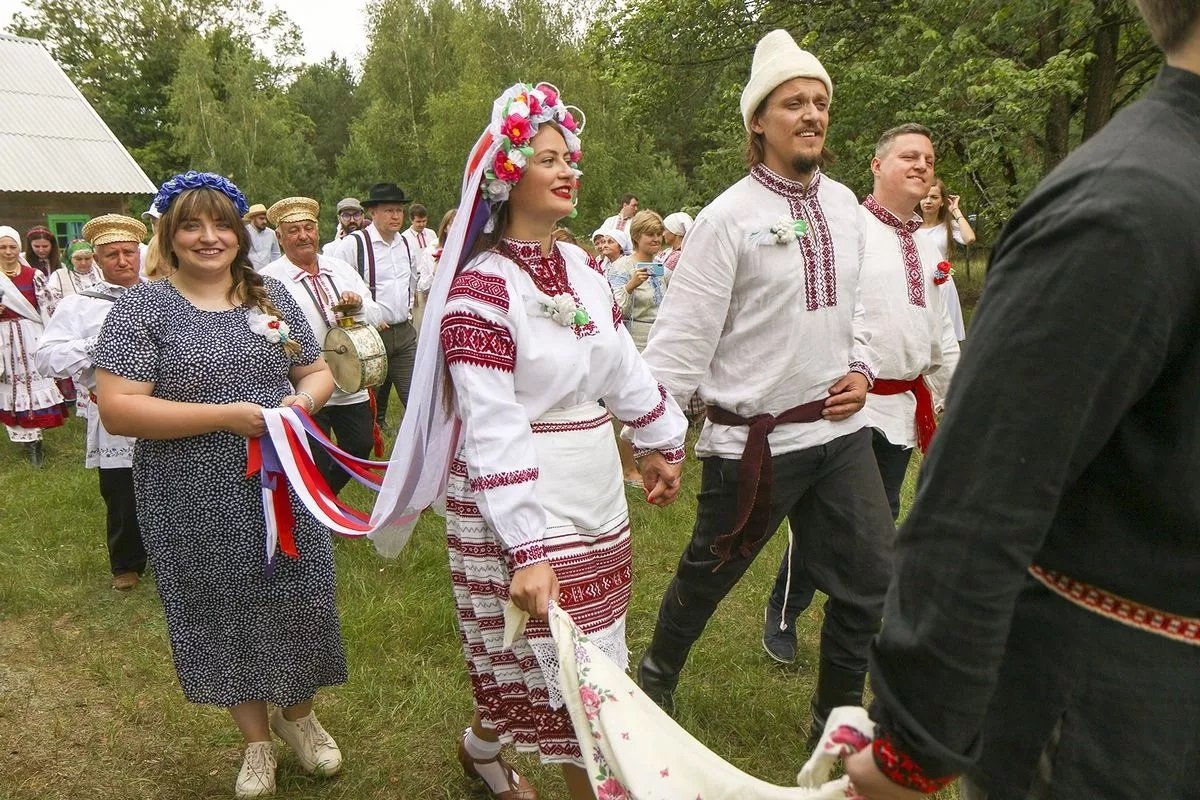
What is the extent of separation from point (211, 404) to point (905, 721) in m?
2.42

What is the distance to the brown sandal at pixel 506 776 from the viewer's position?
3102mm

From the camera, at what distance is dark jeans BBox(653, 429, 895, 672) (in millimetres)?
3172

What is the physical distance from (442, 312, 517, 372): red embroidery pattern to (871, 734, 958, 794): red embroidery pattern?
59.8 inches

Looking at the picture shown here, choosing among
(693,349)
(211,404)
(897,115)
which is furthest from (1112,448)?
(897,115)

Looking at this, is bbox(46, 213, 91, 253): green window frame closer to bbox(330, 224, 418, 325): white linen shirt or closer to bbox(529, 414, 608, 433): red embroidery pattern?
bbox(330, 224, 418, 325): white linen shirt

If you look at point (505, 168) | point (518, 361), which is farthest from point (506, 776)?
point (505, 168)

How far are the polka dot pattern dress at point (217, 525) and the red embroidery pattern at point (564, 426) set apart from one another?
1.04 meters

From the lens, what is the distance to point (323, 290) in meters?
5.53

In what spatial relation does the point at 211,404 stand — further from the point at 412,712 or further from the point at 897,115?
the point at 897,115

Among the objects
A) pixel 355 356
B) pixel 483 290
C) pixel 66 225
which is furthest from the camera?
pixel 66 225

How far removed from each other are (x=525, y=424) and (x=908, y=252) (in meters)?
→ 2.19

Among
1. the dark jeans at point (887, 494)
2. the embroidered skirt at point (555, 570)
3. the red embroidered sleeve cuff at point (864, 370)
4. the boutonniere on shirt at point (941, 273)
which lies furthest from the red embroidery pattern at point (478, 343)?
the boutonniere on shirt at point (941, 273)

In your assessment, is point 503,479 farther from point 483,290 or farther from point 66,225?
point 66,225

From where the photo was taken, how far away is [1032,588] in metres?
1.27
